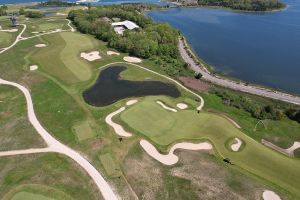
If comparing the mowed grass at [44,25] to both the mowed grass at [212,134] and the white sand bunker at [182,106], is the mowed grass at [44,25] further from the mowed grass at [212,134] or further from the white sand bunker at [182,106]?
the white sand bunker at [182,106]

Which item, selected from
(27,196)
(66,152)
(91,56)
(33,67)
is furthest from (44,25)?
(27,196)

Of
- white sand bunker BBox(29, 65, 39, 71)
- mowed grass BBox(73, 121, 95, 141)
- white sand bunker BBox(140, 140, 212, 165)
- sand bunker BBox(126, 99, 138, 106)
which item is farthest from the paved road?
white sand bunker BBox(29, 65, 39, 71)

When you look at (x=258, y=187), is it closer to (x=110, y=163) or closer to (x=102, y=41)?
(x=110, y=163)

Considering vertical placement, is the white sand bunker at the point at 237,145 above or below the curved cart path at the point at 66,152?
above

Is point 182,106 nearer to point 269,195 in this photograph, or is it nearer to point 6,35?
point 269,195

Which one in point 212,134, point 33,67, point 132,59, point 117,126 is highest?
point 132,59

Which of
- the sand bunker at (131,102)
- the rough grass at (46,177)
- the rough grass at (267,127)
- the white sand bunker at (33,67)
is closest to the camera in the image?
the rough grass at (46,177)

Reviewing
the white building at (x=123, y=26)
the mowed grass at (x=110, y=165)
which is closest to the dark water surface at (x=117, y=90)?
the mowed grass at (x=110, y=165)
